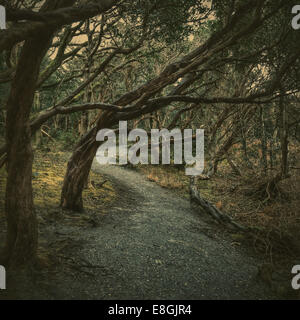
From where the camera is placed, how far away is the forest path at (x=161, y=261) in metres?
4.23

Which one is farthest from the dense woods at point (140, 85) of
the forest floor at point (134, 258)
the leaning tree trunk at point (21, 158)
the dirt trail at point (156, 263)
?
the dirt trail at point (156, 263)

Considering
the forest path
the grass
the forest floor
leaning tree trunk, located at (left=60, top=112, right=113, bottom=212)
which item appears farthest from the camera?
leaning tree trunk, located at (left=60, top=112, right=113, bottom=212)

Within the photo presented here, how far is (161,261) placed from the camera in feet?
17.5

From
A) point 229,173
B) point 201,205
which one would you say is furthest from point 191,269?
point 229,173

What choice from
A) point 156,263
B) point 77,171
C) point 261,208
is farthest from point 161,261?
point 261,208

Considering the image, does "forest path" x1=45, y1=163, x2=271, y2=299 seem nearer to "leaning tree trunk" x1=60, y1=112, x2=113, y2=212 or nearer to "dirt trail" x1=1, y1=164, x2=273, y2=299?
"dirt trail" x1=1, y1=164, x2=273, y2=299

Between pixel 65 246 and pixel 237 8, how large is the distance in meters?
6.74

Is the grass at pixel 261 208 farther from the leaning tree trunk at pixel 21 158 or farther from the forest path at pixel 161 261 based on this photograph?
the leaning tree trunk at pixel 21 158

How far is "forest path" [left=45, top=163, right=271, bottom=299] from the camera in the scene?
4230 millimetres

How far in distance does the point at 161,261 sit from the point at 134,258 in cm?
60

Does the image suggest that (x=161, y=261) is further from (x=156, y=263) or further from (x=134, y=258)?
(x=134, y=258)

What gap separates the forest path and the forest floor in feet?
0.05

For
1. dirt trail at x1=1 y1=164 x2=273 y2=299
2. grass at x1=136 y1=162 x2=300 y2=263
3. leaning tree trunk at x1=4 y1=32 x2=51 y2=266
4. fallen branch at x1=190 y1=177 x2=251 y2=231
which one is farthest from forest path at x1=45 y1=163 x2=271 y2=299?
leaning tree trunk at x1=4 y1=32 x2=51 y2=266
